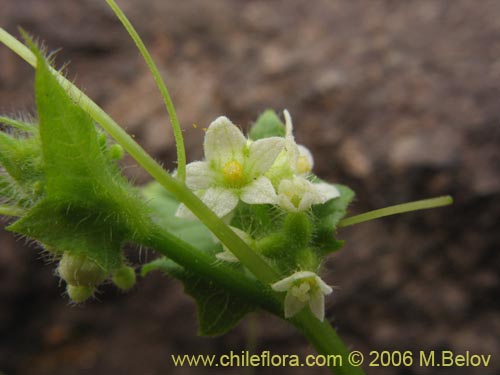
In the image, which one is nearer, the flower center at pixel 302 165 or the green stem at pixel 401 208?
the green stem at pixel 401 208

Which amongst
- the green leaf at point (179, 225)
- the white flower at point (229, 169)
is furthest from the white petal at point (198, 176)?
the green leaf at point (179, 225)

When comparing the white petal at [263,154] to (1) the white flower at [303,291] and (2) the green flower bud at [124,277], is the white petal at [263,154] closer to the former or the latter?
(1) the white flower at [303,291]

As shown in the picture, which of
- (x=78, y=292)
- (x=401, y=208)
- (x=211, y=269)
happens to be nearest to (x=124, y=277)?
(x=78, y=292)

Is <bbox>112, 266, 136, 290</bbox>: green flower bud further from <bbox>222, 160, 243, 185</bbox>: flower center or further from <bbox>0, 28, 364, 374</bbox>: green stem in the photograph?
<bbox>222, 160, 243, 185</bbox>: flower center

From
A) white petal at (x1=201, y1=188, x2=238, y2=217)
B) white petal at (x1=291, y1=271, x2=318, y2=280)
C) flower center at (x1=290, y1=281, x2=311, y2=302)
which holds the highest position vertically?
white petal at (x1=201, y1=188, x2=238, y2=217)

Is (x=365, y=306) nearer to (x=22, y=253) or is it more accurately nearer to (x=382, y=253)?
(x=382, y=253)

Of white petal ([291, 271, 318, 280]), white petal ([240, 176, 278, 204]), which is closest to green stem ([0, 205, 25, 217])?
white petal ([240, 176, 278, 204])
